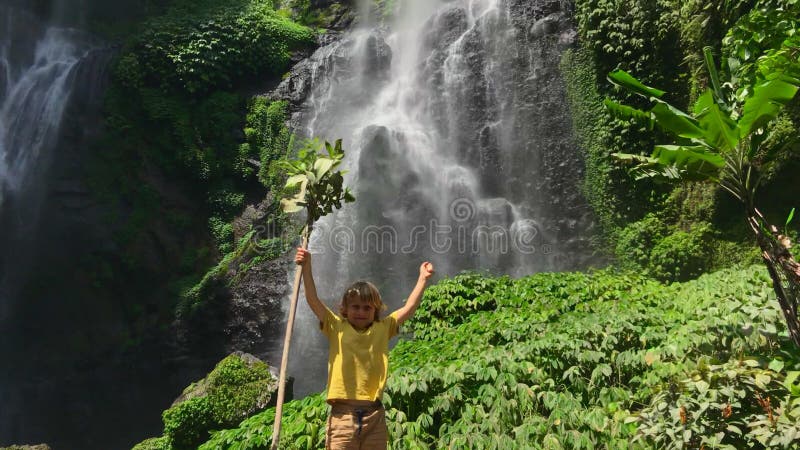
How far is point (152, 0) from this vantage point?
18641 mm

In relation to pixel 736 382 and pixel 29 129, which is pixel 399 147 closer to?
pixel 29 129

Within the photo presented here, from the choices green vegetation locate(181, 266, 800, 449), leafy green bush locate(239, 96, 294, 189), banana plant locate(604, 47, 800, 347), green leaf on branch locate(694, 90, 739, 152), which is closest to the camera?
green vegetation locate(181, 266, 800, 449)

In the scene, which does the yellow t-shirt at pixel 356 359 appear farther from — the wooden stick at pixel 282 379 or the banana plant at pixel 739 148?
the banana plant at pixel 739 148

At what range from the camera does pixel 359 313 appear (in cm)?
272

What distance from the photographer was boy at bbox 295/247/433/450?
2.57 metres

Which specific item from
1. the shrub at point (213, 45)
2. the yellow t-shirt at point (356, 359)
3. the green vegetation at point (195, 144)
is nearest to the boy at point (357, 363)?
the yellow t-shirt at point (356, 359)

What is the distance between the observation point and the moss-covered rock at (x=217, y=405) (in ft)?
21.5

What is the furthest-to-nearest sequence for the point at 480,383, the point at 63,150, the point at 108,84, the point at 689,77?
the point at 108,84 < the point at 63,150 < the point at 689,77 < the point at 480,383

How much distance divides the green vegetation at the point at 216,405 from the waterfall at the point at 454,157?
391 centimetres

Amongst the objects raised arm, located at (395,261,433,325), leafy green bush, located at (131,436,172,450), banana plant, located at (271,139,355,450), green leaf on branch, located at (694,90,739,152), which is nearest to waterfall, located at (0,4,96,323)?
leafy green bush, located at (131,436,172,450)

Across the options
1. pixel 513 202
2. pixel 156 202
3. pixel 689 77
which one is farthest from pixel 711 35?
pixel 156 202

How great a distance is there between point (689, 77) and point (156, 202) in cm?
1372

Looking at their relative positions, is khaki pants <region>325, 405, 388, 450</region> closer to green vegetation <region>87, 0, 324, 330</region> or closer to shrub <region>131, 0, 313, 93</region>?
green vegetation <region>87, 0, 324, 330</region>

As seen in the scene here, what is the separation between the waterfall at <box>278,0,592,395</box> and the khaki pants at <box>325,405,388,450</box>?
8.58 metres
